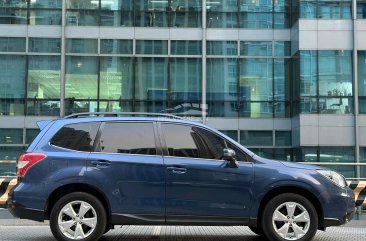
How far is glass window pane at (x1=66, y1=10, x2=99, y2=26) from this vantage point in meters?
26.1

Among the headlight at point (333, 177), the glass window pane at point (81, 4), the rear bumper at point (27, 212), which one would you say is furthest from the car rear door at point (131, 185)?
the glass window pane at point (81, 4)

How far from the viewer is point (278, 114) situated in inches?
1022

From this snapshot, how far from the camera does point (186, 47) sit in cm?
2636

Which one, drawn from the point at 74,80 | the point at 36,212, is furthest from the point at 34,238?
the point at 74,80

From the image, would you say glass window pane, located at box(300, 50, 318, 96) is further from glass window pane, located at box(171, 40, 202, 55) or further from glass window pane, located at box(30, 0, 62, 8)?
glass window pane, located at box(30, 0, 62, 8)

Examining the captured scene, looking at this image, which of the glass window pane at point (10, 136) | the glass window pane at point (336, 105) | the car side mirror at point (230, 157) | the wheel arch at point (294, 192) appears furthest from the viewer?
the glass window pane at point (10, 136)

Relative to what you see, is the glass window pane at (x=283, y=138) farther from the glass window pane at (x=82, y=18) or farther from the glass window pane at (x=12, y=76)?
the glass window pane at (x=12, y=76)

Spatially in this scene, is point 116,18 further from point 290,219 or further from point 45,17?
point 290,219

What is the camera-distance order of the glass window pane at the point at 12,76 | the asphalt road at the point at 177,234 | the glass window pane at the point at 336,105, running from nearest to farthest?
the asphalt road at the point at 177,234 → the glass window pane at the point at 336,105 → the glass window pane at the point at 12,76

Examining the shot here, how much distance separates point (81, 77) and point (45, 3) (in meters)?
3.81

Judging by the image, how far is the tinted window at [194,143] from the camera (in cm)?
772

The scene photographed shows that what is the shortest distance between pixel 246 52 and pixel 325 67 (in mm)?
3858

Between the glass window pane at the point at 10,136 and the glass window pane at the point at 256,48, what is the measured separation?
1088 cm

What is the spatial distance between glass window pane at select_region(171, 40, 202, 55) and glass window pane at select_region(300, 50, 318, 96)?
4856 mm
